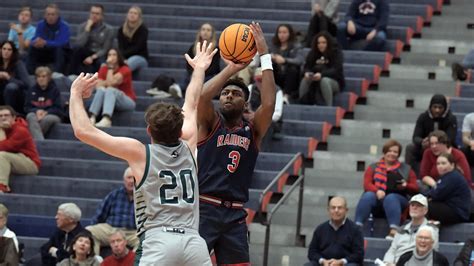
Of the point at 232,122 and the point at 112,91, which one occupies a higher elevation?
the point at 112,91

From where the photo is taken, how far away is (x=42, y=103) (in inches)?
645

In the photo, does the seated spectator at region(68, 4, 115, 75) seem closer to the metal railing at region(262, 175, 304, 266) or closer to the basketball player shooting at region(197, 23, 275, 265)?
the metal railing at region(262, 175, 304, 266)

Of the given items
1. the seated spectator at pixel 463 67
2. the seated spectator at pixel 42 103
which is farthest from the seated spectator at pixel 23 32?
the seated spectator at pixel 463 67

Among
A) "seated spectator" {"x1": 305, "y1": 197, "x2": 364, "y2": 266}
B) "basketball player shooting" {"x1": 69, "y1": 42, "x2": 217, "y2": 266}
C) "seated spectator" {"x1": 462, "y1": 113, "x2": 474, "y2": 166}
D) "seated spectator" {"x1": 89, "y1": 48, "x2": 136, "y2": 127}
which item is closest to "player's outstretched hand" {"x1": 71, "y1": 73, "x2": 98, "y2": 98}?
"basketball player shooting" {"x1": 69, "y1": 42, "x2": 217, "y2": 266}

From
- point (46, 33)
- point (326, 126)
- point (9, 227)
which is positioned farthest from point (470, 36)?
point (9, 227)

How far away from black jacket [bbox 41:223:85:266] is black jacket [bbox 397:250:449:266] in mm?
3433

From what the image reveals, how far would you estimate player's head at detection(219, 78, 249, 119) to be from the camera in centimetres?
938

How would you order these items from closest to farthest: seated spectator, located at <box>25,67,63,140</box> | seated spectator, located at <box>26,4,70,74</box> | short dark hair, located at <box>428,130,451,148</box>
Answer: short dark hair, located at <box>428,130,451,148</box>
seated spectator, located at <box>25,67,63,140</box>
seated spectator, located at <box>26,4,70,74</box>

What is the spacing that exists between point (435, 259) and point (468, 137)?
8.39ft

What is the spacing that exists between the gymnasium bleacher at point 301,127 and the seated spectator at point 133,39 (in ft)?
0.80

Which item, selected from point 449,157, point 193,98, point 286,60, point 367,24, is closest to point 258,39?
point 193,98

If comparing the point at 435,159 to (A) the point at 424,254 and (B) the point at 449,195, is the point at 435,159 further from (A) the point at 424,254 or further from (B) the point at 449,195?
(A) the point at 424,254

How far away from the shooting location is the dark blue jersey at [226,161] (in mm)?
9422

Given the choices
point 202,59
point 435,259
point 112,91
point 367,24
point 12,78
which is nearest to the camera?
point 202,59
